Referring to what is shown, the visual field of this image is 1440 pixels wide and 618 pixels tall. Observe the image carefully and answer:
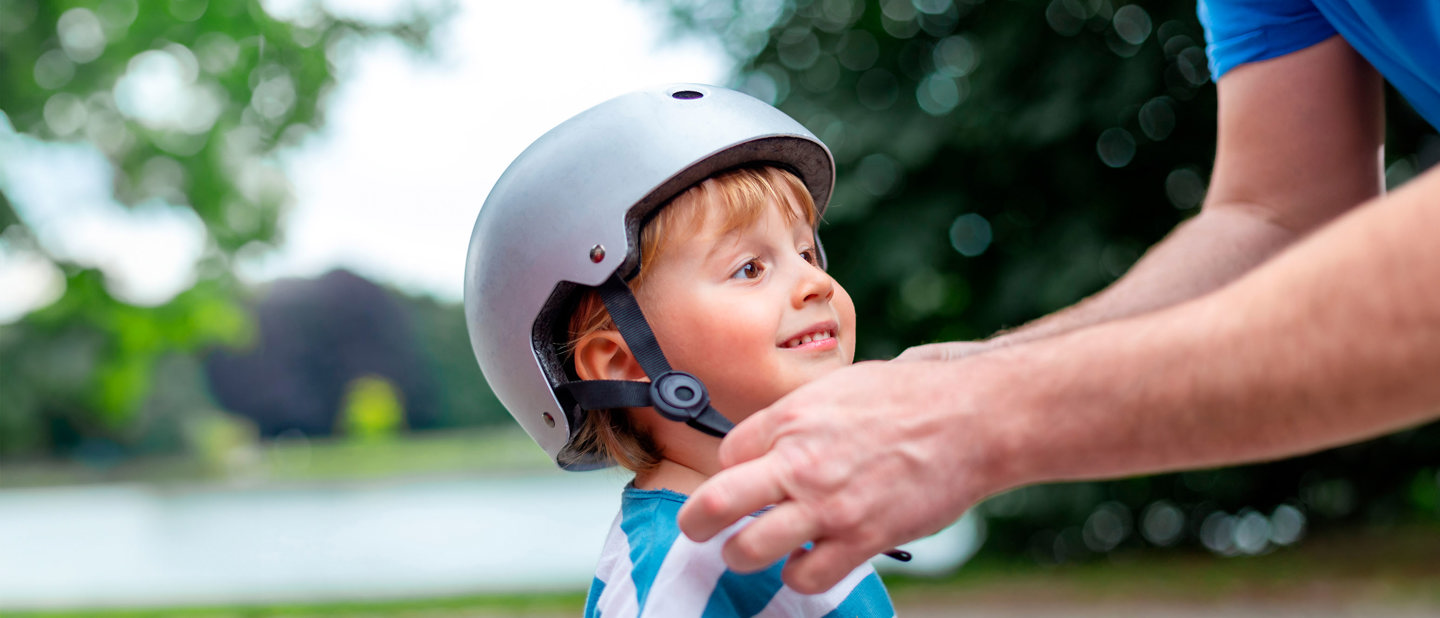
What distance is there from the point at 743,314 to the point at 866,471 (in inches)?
25.7

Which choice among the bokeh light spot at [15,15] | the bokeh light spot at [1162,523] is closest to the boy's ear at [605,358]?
the bokeh light spot at [1162,523]

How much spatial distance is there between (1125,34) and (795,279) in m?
6.62

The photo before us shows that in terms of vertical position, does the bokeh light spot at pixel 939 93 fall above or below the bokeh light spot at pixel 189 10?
below

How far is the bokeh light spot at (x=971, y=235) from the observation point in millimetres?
8352

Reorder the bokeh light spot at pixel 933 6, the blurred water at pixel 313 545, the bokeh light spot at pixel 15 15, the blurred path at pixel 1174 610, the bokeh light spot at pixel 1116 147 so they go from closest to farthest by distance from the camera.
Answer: the blurred path at pixel 1174 610
the bokeh light spot at pixel 1116 147
the bokeh light spot at pixel 933 6
the bokeh light spot at pixel 15 15
the blurred water at pixel 313 545

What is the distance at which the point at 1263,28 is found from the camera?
7.89ft

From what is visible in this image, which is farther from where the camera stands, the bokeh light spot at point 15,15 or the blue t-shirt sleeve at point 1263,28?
the bokeh light spot at point 15,15

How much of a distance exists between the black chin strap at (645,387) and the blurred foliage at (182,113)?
28.8 feet

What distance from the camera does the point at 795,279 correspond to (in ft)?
6.45

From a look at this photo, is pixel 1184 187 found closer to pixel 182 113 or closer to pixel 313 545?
pixel 182 113

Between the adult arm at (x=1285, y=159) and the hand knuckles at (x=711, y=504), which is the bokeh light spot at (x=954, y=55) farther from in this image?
the hand knuckles at (x=711, y=504)

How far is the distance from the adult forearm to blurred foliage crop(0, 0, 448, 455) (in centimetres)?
967

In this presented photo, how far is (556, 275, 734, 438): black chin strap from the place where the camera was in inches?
68.7

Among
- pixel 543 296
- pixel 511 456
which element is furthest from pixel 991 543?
pixel 511 456
